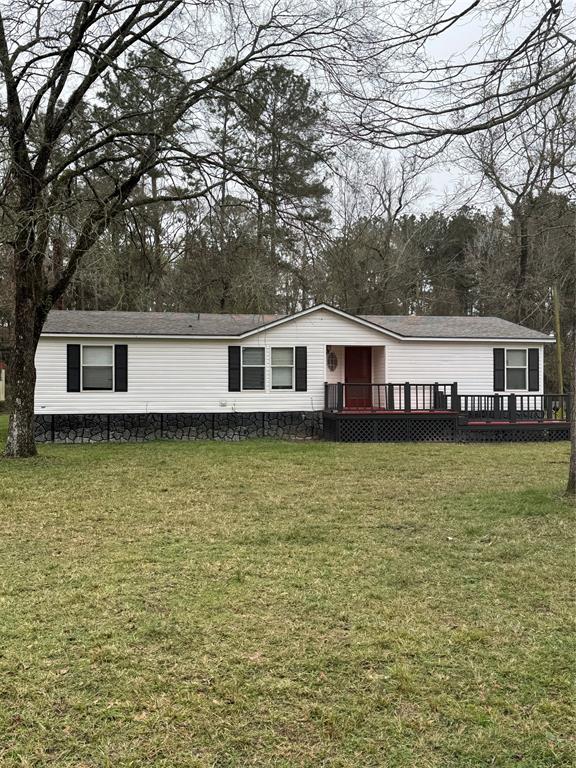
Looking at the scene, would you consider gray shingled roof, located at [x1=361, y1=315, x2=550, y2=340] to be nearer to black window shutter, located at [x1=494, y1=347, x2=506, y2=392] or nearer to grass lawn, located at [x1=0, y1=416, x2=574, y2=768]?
black window shutter, located at [x1=494, y1=347, x2=506, y2=392]

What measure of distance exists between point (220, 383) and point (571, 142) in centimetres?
1039

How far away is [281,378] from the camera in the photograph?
15117 millimetres

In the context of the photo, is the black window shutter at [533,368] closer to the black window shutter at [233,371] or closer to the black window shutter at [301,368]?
the black window shutter at [301,368]

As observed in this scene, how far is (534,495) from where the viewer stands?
714 centimetres

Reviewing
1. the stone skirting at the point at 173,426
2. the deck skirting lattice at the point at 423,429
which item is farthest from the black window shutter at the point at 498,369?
the stone skirting at the point at 173,426

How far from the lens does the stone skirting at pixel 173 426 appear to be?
46.4ft

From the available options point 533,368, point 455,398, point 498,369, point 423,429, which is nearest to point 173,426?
point 423,429

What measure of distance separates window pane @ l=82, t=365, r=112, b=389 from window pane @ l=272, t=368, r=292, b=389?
13.3 ft

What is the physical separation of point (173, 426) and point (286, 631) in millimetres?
11881

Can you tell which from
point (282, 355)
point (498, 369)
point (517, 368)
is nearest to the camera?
point (282, 355)

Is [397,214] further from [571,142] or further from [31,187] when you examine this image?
[571,142]

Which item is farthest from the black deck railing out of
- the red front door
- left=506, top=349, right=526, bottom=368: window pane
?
left=506, top=349, right=526, bottom=368: window pane

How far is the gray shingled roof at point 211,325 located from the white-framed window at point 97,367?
1.58 feet

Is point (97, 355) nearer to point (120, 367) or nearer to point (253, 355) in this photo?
point (120, 367)
